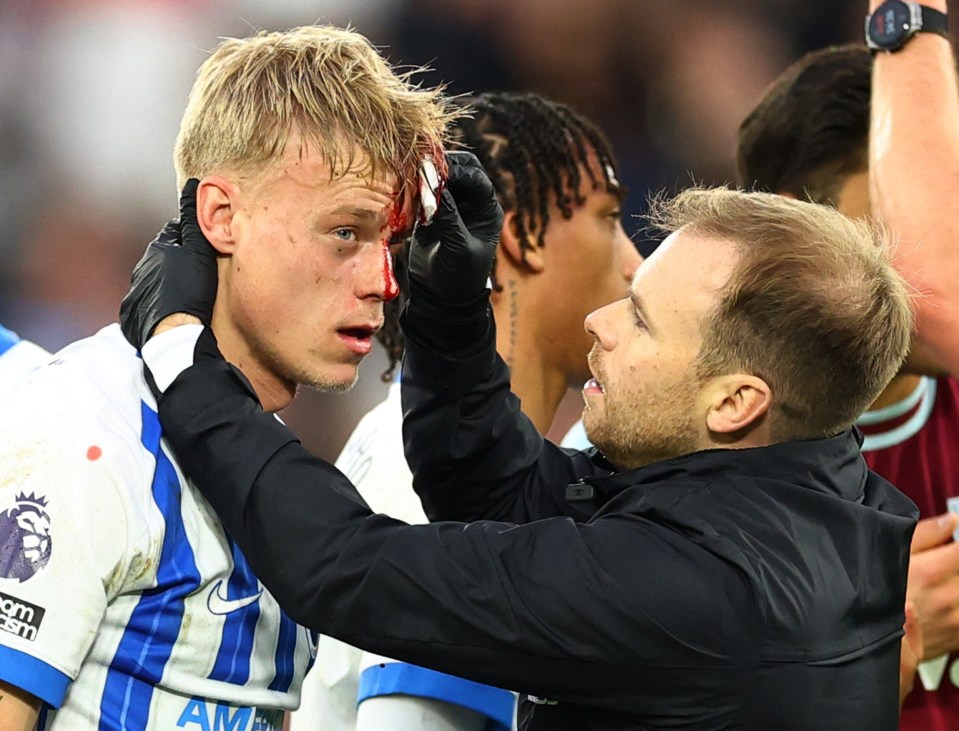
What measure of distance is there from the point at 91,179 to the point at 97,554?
3637 millimetres

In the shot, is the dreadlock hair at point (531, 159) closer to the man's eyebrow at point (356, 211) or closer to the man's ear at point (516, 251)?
the man's ear at point (516, 251)

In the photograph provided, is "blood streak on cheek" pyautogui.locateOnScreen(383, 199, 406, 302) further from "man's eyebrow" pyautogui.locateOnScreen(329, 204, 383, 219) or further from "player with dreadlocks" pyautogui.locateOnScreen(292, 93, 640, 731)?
"player with dreadlocks" pyautogui.locateOnScreen(292, 93, 640, 731)

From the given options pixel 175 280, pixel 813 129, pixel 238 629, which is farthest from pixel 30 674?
pixel 813 129

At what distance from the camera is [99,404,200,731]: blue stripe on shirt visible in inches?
64.1

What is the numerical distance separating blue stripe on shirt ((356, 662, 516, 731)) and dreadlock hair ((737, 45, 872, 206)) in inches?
53.4

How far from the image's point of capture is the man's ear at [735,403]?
182 centimetres

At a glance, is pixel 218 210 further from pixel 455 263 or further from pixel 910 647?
pixel 910 647

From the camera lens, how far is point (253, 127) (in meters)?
1.89

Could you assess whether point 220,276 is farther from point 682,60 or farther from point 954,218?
point 682,60

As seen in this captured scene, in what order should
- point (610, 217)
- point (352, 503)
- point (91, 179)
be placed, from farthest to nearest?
point (91, 179) → point (610, 217) → point (352, 503)

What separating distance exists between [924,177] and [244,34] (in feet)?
11.6

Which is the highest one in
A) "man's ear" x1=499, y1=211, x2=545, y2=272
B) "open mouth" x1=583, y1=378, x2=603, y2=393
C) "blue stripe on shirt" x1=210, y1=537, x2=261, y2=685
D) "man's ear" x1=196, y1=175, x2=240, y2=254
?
"man's ear" x1=196, y1=175, x2=240, y2=254

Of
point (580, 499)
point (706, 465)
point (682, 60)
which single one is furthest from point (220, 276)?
point (682, 60)

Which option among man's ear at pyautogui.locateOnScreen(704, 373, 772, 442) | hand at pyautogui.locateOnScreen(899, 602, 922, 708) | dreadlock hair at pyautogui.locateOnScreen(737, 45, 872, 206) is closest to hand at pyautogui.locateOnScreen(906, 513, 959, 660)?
hand at pyautogui.locateOnScreen(899, 602, 922, 708)
